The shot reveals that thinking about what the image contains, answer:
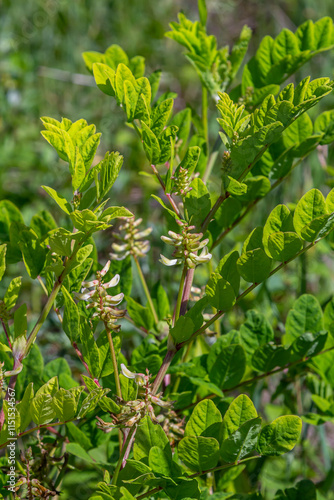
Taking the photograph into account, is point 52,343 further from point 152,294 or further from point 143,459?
point 143,459

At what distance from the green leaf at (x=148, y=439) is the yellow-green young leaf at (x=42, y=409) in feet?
0.29

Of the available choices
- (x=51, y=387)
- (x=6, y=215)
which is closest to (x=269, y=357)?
(x=51, y=387)

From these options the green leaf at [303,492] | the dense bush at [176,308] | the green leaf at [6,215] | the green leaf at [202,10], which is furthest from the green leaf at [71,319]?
the green leaf at [202,10]

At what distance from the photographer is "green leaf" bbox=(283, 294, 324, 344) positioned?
2.47 feet

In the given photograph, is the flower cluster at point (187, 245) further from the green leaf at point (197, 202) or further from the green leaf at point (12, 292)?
the green leaf at point (12, 292)

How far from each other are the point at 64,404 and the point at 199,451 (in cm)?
14

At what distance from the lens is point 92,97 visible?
246 cm

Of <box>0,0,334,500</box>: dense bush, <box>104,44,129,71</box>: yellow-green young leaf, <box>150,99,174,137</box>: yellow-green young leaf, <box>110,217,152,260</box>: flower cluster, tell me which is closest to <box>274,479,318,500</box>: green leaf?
<box>0,0,334,500</box>: dense bush

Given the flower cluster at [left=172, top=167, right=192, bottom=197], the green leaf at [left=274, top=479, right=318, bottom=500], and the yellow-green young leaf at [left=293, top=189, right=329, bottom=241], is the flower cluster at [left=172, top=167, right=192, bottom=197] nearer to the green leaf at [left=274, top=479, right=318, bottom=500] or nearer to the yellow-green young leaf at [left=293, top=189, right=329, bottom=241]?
the yellow-green young leaf at [left=293, top=189, right=329, bottom=241]

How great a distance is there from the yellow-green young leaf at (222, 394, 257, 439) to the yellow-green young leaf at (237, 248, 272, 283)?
125 mm

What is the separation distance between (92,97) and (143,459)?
2.10 m

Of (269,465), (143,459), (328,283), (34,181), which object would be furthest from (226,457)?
(34,181)

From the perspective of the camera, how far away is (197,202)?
24.7 inches

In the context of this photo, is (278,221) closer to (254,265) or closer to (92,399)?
(254,265)
